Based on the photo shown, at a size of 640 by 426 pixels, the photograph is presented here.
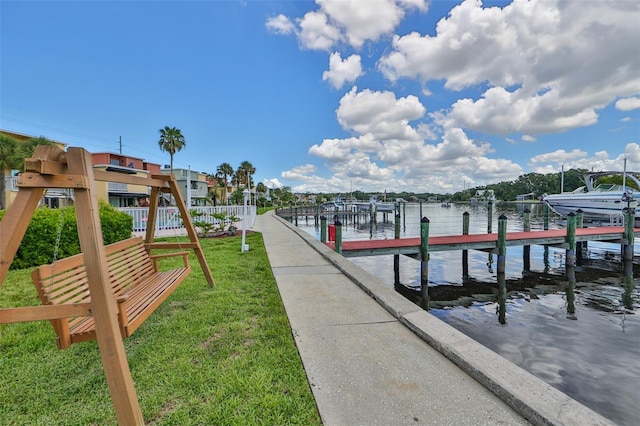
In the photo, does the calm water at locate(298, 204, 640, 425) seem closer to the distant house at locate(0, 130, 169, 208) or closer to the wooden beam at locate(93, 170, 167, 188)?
the wooden beam at locate(93, 170, 167, 188)

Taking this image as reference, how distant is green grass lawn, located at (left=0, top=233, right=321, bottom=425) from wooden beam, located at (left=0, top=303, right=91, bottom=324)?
0.70m

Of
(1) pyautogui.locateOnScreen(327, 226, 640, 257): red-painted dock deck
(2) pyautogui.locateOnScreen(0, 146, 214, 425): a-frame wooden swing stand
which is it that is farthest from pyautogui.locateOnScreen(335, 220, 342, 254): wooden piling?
(2) pyautogui.locateOnScreen(0, 146, 214, 425): a-frame wooden swing stand

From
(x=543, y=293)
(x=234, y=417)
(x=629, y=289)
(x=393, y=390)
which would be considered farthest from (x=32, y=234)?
(x=629, y=289)

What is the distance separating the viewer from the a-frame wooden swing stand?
1.98 metres

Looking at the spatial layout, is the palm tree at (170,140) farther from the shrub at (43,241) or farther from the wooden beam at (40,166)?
the wooden beam at (40,166)

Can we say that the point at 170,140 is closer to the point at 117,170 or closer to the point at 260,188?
the point at 117,170

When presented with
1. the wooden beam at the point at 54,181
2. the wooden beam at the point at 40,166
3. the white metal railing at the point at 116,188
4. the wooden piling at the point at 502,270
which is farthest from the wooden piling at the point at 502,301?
the white metal railing at the point at 116,188

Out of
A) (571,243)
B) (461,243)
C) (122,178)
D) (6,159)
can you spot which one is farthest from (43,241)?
(6,159)

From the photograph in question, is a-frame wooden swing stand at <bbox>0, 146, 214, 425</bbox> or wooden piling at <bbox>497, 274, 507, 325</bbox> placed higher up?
a-frame wooden swing stand at <bbox>0, 146, 214, 425</bbox>

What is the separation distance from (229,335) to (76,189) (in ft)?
6.78

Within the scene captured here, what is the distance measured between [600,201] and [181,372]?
80.7 feet

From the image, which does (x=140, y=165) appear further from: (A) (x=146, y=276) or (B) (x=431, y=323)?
(B) (x=431, y=323)

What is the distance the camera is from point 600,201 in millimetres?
Result: 18641

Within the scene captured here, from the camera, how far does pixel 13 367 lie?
272 centimetres
